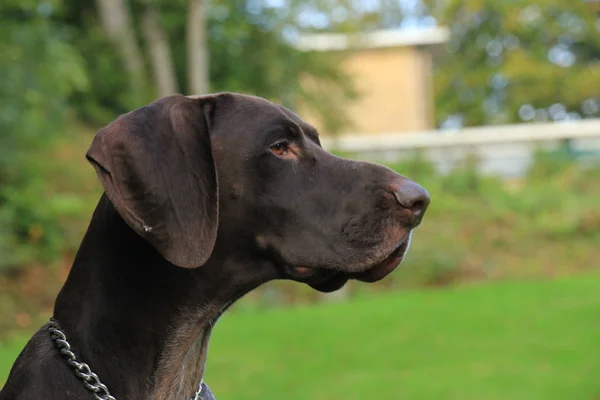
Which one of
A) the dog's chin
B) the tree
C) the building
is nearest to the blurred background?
the building

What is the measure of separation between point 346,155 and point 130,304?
591 inches

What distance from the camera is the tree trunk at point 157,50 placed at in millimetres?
16328

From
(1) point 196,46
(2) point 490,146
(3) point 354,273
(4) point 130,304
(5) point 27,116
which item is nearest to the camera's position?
(4) point 130,304

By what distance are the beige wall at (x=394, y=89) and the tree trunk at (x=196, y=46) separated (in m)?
14.0

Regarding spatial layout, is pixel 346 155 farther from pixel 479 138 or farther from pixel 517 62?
pixel 517 62

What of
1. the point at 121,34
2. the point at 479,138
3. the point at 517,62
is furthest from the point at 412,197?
the point at 517,62

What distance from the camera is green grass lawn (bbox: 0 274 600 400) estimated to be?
24.7ft

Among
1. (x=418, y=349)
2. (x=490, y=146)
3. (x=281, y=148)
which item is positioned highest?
(x=281, y=148)

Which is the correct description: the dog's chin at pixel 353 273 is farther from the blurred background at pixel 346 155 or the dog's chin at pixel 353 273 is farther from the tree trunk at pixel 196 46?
the tree trunk at pixel 196 46

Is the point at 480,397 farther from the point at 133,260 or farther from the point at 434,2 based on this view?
the point at 434,2

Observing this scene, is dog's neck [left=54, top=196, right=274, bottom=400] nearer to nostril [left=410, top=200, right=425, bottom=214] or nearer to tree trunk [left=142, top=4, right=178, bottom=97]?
nostril [left=410, top=200, right=425, bottom=214]

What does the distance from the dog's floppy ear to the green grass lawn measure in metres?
5.00

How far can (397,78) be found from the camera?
30375 millimetres

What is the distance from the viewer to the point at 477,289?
13.2m
